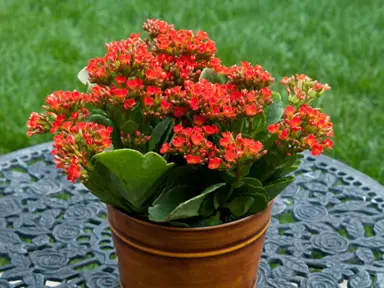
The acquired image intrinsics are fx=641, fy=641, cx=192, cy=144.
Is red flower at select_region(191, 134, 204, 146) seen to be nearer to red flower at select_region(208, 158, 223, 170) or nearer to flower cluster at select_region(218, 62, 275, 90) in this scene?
red flower at select_region(208, 158, 223, 170)

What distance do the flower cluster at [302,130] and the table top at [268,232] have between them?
0.44m

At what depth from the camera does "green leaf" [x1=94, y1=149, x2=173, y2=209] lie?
921mm

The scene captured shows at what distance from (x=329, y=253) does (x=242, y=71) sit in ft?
1.83

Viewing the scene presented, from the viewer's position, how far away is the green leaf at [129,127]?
0.99 metres

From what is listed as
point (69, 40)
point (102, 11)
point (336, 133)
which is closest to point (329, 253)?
point (336, 133)

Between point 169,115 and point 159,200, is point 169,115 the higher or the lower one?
the higher one

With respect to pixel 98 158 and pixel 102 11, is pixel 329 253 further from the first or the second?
pixel 102 11

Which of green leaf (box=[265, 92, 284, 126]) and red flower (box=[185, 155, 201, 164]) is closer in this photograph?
red flower (box=[185, 155, 201, 164])

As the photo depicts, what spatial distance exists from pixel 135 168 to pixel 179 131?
3.3 inches

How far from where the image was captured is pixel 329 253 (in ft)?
4.57

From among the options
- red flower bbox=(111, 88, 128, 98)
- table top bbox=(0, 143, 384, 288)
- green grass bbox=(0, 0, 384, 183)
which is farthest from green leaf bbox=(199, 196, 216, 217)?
green grass bbox=(0, 0, 384, 183)

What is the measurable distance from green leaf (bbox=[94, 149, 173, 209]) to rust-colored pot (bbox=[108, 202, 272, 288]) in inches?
2.6

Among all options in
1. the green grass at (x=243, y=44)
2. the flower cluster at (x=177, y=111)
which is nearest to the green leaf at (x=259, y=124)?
the flower cluster at (x=177, y=111)

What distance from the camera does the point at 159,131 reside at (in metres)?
1.01
